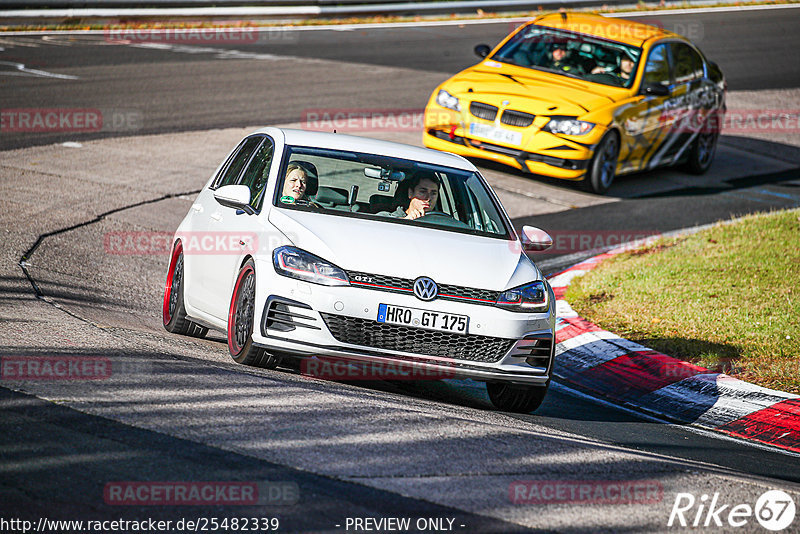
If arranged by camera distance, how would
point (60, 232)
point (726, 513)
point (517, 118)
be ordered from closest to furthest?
point (726, 513), point (60, 232), point (517, 118)

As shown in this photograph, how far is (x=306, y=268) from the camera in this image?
22.0ft

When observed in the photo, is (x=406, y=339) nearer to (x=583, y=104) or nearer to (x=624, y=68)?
(x=583, y=104)

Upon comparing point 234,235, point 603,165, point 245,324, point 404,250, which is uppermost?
point 404,250

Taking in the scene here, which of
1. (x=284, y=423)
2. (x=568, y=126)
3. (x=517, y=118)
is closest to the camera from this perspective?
(x=284, y=423)

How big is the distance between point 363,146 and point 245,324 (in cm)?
183

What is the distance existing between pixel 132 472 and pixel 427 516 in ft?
4.12

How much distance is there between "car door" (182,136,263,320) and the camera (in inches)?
301

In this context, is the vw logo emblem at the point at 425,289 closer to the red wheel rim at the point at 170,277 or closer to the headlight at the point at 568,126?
the red wheel rim at the point at 170,277

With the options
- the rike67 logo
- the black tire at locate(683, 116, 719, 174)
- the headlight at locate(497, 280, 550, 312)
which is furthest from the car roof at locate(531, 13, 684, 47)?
the rike67 logo

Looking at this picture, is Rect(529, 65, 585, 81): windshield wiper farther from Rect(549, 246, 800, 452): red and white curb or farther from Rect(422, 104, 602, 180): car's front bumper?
Rect(549, 246, 800, 452): red and white curb

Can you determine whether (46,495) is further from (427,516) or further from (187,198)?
(187,198)

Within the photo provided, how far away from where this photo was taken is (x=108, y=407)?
219 inches

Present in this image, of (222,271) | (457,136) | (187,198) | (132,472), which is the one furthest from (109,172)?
(132,472)

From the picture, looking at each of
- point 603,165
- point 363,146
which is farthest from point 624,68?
point 363,146
